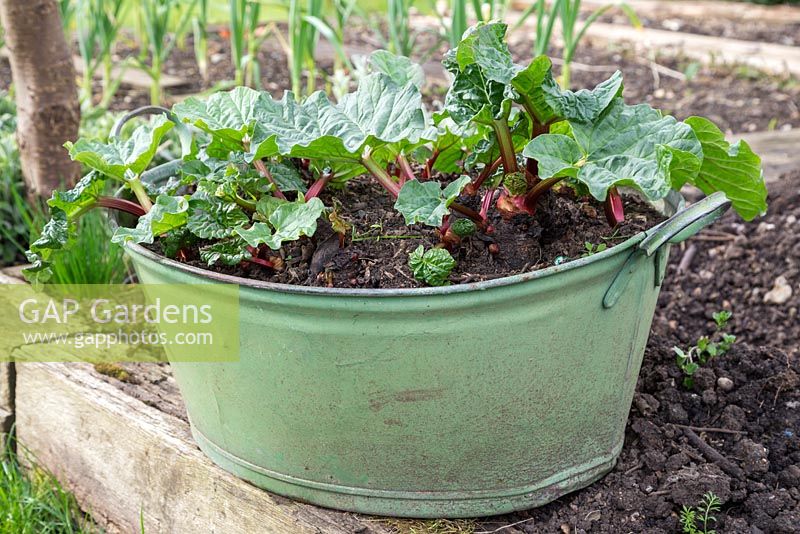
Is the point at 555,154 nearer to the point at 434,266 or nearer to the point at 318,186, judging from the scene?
the point at 434,266

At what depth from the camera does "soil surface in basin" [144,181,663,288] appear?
1.30m

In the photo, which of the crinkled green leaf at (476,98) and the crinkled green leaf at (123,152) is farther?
the crinkled green leaf at (123,152)

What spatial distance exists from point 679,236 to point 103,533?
1.29m

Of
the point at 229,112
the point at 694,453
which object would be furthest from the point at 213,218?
the point at 694,453

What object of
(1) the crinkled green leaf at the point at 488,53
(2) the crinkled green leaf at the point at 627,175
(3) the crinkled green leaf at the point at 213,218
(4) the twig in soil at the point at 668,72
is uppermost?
(1) the crinkled green leaf at the point at 488,53

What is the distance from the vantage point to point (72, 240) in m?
1.43

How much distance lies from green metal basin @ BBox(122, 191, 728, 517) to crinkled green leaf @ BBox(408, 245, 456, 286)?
0.25 feet

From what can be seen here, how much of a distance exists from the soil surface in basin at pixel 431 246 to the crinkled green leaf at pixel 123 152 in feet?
0.48

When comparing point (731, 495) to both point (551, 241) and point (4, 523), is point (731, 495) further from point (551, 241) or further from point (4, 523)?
point (4, 523)

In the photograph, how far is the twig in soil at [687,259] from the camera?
2.41 metres

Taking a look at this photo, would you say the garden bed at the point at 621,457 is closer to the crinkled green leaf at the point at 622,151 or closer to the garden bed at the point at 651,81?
the crinkled green leaf at the point at 622,151

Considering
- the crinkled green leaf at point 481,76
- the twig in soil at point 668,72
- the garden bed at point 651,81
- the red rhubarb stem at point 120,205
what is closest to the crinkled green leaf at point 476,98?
the crinkled green leaf at point 481,76

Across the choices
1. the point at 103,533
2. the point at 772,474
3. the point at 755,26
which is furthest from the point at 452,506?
the point at 755,26

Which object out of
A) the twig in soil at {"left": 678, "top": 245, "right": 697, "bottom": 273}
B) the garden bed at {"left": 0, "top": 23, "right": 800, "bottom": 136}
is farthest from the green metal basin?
the garden bed at {"left": 0, "top": 23, "right": 800, "bottom": 136}
